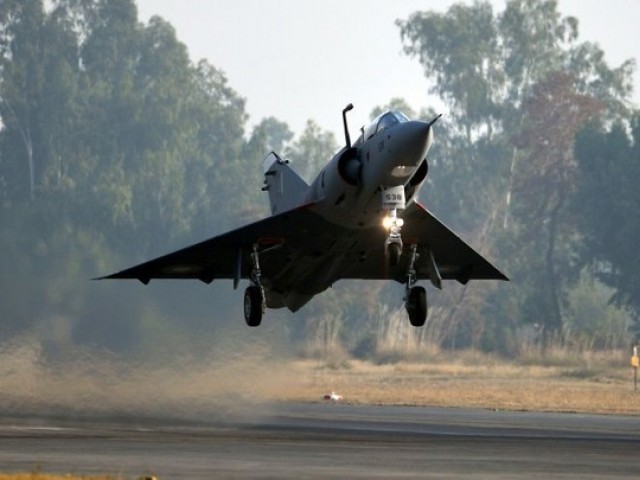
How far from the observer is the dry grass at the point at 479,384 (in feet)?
150

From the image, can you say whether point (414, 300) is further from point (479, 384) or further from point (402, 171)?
point (479, 384)

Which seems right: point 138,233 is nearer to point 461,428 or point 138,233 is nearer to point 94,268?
point 94,268

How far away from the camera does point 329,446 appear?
93.1 ft

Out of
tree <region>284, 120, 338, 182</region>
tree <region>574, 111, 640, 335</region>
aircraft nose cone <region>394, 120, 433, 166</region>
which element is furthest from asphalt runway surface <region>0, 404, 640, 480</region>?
tree <region>284, 120, 338, 182</region>

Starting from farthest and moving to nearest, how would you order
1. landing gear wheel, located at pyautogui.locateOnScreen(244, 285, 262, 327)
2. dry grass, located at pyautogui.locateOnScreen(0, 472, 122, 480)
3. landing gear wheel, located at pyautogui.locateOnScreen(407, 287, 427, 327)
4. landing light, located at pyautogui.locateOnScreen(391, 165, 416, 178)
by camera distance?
landing gear wheel, located at pyautogui.locateOnScreen(244, 285, 262, 327), landing gear wheel, located at pyautogui.locateOnScreen(407, 287, 427, 327), landing light, located at pyautogui.locateOnScreen(391, 165, 416, 178), dry grass, located at pyautogui.locateOnScreen(0, 472, 122, 480)

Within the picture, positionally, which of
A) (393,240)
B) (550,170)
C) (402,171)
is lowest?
(393,240)

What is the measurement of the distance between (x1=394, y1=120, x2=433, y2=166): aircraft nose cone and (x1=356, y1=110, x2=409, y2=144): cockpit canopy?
0.68m

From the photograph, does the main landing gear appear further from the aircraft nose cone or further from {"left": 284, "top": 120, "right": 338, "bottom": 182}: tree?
{"left": 284, "top": 120, "right": 338, "bottom": 182}: tree

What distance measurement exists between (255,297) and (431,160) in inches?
4052

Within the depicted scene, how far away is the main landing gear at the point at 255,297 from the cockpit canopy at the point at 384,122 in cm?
413

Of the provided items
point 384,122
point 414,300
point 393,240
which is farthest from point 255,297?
point 384,122

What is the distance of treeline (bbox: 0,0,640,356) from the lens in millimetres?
91312

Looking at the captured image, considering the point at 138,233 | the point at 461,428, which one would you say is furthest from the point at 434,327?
the point at 461,428

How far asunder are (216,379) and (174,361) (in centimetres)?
112
